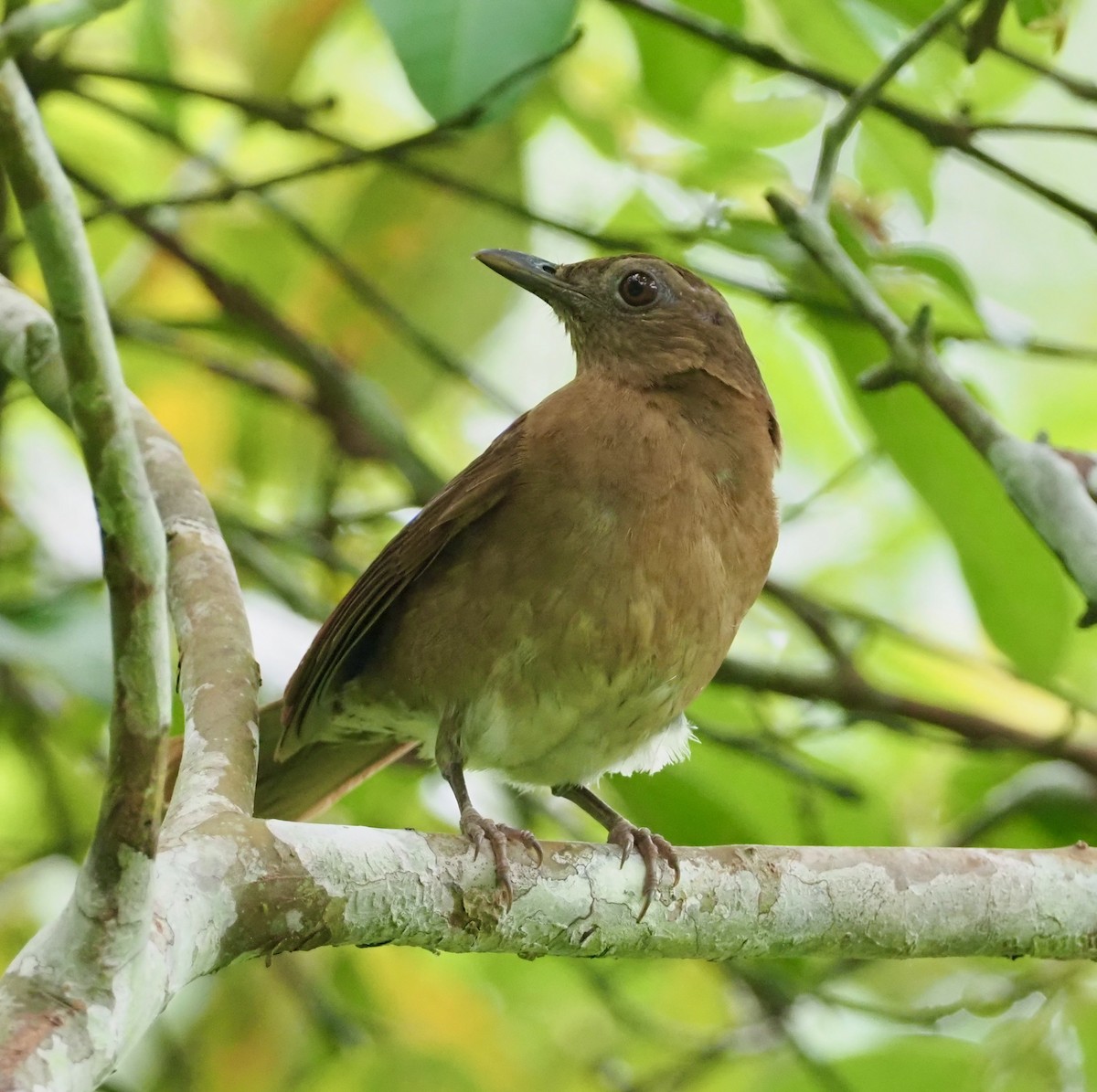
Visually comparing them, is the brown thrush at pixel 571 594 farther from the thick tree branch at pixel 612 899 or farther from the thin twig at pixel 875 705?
the thin twig at pixel 875 705

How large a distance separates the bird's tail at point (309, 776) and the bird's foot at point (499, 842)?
39.8 inches

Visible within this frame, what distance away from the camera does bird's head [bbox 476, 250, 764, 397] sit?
4039mm

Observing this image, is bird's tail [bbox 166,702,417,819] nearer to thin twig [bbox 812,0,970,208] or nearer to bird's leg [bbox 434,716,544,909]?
bird's leg [bbox 434,716,544,909]

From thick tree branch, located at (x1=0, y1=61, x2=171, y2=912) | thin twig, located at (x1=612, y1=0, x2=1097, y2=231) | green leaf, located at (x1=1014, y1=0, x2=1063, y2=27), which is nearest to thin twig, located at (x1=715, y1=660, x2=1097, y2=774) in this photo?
thin twig, located at (x1=612, y1=0, x2=1097, y2=231)

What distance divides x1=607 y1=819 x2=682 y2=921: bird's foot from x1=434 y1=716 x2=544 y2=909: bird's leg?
0.64 feet

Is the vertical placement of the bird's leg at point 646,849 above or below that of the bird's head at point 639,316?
below

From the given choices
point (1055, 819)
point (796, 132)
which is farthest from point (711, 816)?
point (796, 132)

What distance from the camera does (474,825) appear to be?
2.96 metres

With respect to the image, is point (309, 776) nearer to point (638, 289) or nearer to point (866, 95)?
point (638, 289)

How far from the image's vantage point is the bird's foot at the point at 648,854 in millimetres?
2900

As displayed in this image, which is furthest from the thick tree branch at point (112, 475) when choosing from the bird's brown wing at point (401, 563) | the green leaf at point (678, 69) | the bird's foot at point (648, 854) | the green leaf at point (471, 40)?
the green leaf at point (678, 69)

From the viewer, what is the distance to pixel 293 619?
4.49 meters

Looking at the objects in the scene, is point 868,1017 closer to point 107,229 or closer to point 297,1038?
point 297,1038

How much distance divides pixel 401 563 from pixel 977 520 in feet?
4.47
